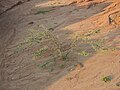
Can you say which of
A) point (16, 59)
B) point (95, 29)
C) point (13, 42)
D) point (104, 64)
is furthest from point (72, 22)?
point (104, 64)

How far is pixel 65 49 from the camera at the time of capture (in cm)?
793

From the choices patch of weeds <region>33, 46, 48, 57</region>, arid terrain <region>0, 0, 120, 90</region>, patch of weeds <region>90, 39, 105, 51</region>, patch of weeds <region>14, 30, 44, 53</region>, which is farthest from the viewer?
patch of weeds <region>14, 30, 44, 53</region>

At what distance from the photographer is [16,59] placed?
8094 mm

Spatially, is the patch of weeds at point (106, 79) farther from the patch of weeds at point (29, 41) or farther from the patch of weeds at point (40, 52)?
the patch of weeds at point (29, 41)

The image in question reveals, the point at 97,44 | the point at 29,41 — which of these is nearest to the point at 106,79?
the point at 97,44

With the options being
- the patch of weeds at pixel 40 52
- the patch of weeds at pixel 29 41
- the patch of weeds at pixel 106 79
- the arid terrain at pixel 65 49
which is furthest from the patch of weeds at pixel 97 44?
the patch of weeds at pixel 29 41

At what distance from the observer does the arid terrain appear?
6.50 meters

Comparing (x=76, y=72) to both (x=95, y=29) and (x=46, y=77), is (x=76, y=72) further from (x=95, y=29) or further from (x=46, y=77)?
(x=95, y=29)

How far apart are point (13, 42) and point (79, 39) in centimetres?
232

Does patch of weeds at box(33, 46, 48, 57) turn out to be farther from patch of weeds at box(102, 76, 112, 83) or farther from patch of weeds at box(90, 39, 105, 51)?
patch of weeds at box(102, 76, 112, 83)

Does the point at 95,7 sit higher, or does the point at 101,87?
the point at 95,7

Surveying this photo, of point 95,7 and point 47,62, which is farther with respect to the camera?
point 95,7

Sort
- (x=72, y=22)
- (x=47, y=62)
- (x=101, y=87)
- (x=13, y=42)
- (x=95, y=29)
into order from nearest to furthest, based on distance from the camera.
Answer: (x=101, y=87)
(x=47, y=62)
(x=95, y=29)
(x=13, y=42)
(x=72, y=22)

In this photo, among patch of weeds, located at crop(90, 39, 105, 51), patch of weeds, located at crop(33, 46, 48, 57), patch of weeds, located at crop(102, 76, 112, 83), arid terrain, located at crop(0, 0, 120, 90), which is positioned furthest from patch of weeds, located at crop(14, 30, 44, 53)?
patch of weeds, located at crop(102, 76, 112, 83)
